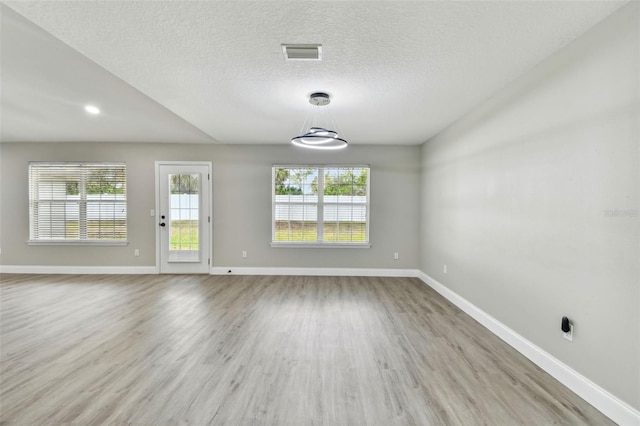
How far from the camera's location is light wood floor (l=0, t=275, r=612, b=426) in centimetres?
173

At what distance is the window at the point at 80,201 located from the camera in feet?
17.7

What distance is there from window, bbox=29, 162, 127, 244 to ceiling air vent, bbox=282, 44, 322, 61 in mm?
4902

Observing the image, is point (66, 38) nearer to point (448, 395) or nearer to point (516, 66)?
point (516, 66)

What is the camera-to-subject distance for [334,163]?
5.36m

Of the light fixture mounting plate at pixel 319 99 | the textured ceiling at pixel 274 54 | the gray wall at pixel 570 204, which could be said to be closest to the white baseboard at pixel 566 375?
the gray wall at pixel 570 204

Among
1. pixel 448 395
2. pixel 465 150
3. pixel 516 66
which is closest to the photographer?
pixel 448 395

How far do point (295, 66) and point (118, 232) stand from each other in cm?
514

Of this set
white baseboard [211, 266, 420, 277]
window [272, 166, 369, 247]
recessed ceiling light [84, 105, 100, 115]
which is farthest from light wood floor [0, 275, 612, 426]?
recessed ceiling light [84, 105, 100, 115]

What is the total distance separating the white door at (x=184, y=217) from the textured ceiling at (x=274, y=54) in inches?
63.4

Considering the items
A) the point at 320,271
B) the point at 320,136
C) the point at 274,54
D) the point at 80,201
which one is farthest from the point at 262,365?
the point at 80,201

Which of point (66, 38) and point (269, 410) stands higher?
point (66, 38)

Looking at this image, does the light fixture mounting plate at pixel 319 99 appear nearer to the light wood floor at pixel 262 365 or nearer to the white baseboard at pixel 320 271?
the light wood floor at pixel 262 365

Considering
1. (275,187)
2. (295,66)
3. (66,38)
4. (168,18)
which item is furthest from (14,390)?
(275,187)

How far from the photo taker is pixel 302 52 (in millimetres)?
2102
